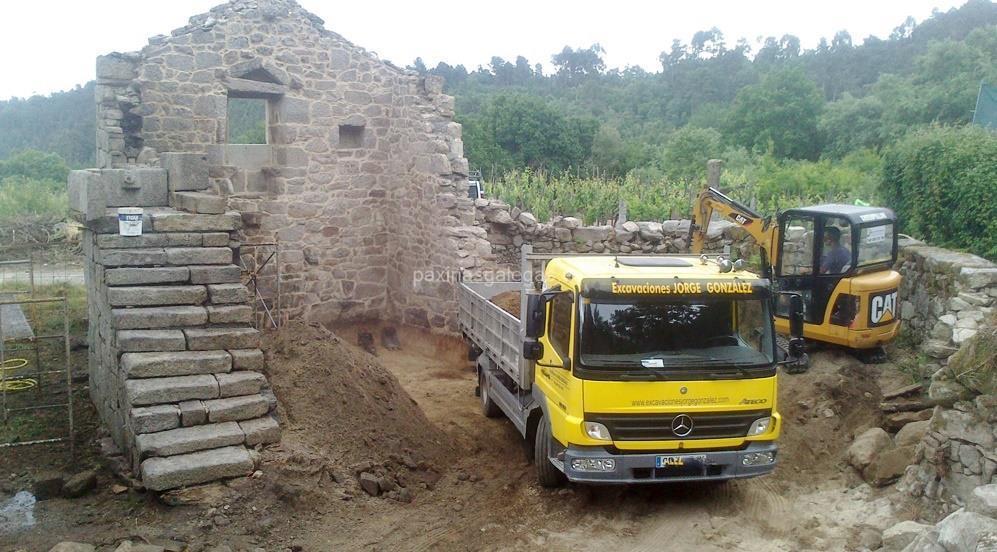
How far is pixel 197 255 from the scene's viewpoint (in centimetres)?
876

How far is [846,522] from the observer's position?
757 cm

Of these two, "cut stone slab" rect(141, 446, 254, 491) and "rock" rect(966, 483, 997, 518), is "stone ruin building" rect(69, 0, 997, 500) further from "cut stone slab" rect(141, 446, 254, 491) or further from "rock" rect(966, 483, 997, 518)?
"rock" rect(966, 483, 997, 518)

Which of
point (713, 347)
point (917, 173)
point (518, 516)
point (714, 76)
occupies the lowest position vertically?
point (518, 516)

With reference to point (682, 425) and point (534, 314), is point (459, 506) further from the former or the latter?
point (682, 425)

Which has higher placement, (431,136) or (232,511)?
(431,136)

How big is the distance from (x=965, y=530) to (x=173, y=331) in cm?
663

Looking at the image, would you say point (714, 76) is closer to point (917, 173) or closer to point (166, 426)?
point (917, 173)

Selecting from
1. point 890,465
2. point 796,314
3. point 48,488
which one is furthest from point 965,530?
point 48,488

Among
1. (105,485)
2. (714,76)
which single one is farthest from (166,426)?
(714,76)

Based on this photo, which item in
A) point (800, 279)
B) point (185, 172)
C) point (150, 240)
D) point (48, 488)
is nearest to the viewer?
point (48, 488)

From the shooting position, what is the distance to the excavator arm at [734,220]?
39.2 feet

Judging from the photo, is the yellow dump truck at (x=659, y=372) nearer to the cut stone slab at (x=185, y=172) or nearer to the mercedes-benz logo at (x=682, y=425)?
the mercedes-benz logo at (x=682, y=425)

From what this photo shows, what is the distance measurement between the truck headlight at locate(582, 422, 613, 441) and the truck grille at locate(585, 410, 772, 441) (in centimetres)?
3

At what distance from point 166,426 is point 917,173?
1130cm
